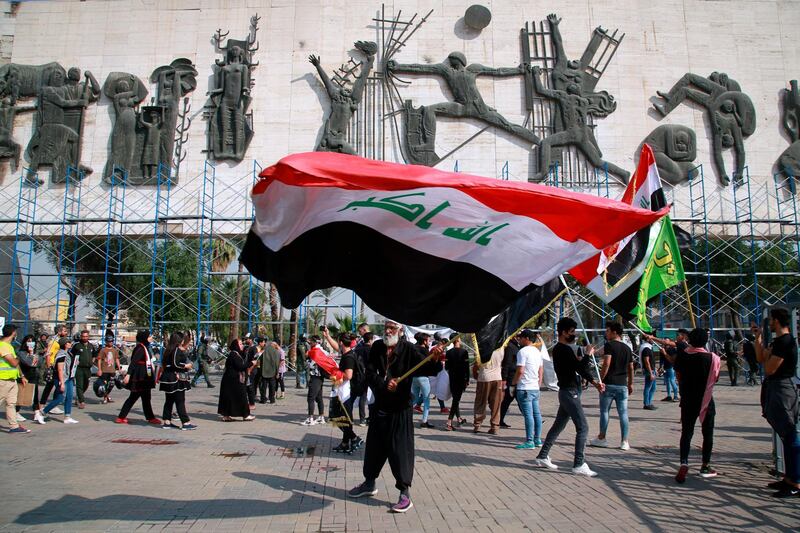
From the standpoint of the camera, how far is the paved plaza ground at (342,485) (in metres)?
4.81

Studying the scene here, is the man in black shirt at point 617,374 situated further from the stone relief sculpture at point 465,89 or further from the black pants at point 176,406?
the stone relief sculpture at point 465,89

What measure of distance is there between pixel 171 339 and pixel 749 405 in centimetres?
1185

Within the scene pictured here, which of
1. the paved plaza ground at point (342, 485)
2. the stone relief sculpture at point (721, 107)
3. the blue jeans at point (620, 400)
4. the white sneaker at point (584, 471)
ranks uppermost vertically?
the stone relief sculpture at point (721, 107)

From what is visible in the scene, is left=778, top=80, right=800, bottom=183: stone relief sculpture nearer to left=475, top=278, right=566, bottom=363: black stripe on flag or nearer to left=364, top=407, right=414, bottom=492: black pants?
left=475, top=278, right=566, bottom=363: black stripe on flag

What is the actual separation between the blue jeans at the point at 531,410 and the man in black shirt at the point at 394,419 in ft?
10.4

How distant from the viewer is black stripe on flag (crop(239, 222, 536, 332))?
4.36 metres

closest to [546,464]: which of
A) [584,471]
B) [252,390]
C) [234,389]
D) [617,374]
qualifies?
[584,471]

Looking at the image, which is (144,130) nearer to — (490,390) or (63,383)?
(63,383)

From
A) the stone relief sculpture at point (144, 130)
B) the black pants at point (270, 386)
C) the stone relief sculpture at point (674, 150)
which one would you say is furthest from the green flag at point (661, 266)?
the stone relief sculpture at point (144, 130)

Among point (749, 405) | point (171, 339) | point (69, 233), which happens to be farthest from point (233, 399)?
point (69, 233)

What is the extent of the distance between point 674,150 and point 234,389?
737 inches

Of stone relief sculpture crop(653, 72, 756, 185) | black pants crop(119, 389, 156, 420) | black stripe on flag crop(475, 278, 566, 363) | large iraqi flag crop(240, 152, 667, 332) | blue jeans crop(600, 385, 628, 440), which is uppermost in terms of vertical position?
stone relief sculpture crop(653, 72, 756, 185)

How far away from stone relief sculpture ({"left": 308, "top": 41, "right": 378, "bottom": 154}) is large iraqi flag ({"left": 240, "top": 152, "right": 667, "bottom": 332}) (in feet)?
55.3

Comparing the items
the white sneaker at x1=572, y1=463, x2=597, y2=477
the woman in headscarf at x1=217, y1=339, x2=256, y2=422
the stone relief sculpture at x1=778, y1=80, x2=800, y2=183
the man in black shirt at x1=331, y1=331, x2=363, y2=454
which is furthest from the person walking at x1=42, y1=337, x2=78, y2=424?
the stone relief sculpture at x1=778, y1=80, x2=800, y2=183
